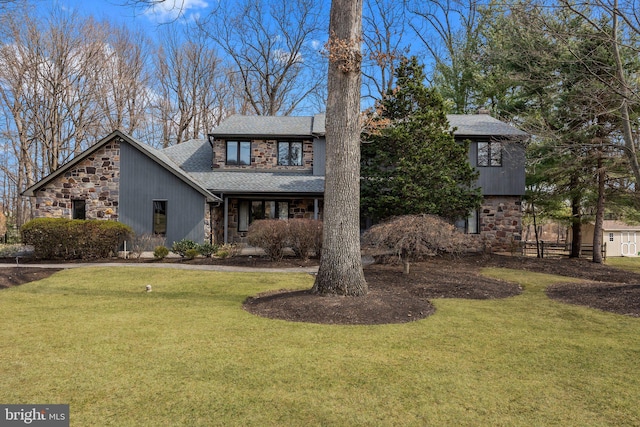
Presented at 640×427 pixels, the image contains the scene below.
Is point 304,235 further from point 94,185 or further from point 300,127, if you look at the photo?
point 94,185

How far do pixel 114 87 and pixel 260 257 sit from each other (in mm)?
18962

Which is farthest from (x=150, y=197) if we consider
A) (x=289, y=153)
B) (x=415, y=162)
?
(x=415, y=162)

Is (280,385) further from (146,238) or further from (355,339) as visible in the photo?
(146,238)

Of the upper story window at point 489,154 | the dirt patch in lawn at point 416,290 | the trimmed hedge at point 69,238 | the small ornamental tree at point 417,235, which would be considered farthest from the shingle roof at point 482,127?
the trimmed hedge at point 69,238

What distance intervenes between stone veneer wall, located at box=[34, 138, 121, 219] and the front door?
77.9 ft

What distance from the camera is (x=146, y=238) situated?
14.9 m

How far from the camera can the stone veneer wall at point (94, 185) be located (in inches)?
622

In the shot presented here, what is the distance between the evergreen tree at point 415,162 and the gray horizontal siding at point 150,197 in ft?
22.6

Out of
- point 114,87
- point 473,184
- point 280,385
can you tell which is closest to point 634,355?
point 280,385

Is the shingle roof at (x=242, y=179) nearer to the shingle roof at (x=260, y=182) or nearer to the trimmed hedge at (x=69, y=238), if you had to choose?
the shingle roof at (x=260, y=182)

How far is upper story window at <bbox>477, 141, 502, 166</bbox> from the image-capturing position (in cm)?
1775

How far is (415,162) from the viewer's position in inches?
555

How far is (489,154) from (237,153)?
38.4 feet

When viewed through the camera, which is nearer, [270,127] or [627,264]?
[627,264]
